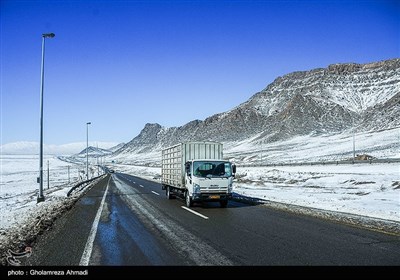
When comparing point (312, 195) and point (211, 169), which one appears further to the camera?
point (312, 195)

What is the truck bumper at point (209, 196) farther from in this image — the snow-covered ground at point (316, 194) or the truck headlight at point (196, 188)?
the snow-covered ground at point (316, 194)

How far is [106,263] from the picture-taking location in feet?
24.3

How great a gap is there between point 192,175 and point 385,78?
209384 millimetres

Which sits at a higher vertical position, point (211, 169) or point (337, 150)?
point (337, 150)

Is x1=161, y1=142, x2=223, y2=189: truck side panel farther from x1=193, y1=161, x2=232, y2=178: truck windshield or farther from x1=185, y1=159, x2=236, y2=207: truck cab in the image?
x1=193, y1=161, x2=232, y2=178: truck windshield

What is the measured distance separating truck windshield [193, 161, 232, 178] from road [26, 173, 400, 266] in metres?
3.45

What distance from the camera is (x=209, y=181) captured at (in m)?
17.2

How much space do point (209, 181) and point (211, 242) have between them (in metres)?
7.80

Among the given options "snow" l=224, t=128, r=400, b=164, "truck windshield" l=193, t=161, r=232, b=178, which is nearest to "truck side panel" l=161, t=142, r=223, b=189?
"truck windshield" l=193, t=161, r=232, b=178

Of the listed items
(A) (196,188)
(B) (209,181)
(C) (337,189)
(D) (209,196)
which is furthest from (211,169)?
(C) (337,189)

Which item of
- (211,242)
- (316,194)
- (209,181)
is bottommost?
(316,194)

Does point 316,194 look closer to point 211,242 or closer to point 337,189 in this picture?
point 337,189

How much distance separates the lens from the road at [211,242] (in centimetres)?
770
